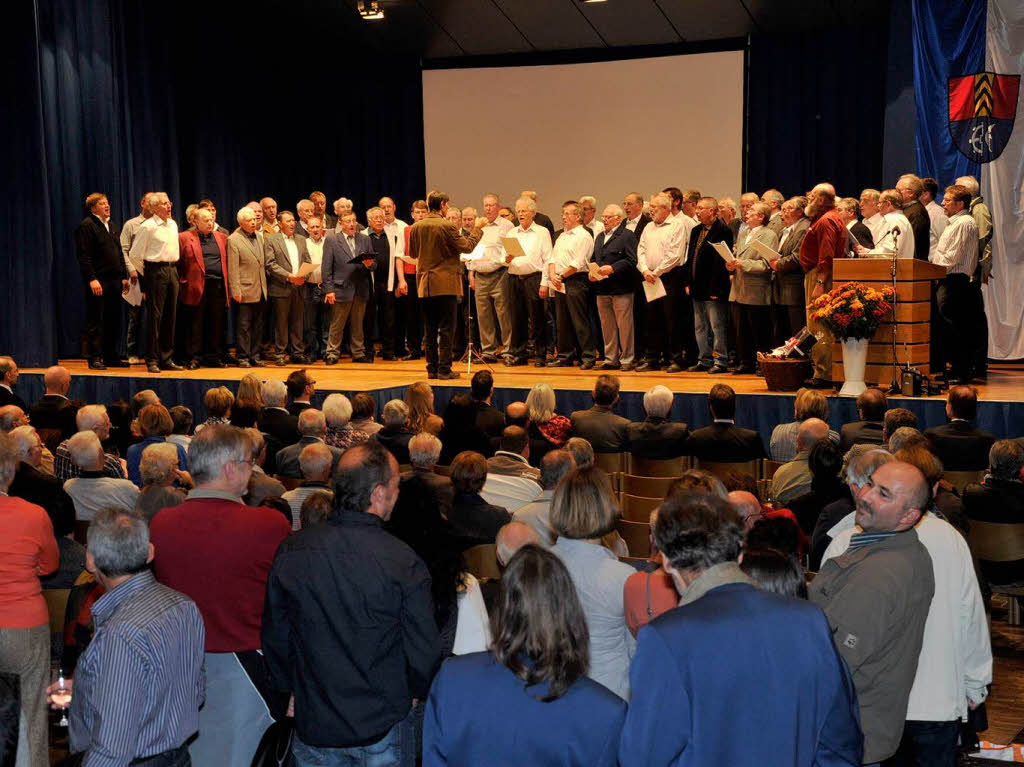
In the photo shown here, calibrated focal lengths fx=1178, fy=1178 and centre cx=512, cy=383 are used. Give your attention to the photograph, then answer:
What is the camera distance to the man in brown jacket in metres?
10.2

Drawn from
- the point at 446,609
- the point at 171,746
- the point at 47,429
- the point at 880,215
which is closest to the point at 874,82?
the point at 880,215

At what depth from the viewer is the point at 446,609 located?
139 inches

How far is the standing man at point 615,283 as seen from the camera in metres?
10.8

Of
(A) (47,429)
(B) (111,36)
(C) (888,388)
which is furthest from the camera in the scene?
(B) (111,36)

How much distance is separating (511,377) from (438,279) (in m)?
1.10

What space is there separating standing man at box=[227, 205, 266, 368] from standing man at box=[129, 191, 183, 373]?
0.62 meters

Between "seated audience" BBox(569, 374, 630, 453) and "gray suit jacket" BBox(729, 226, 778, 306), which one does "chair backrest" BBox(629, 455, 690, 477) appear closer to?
"seated audience" BBox(569, 374, 630, 453)

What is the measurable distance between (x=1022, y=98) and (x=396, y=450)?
23.9ft

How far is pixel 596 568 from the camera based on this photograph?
3.37 m

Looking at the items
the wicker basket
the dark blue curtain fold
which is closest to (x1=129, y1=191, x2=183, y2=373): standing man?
the dark blue curtain fold

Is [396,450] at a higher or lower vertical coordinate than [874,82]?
lower

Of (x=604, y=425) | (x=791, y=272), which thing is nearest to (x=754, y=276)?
(x=791, y=272)

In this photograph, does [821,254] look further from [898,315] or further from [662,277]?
[662,277]

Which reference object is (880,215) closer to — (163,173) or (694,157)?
(694,157)
